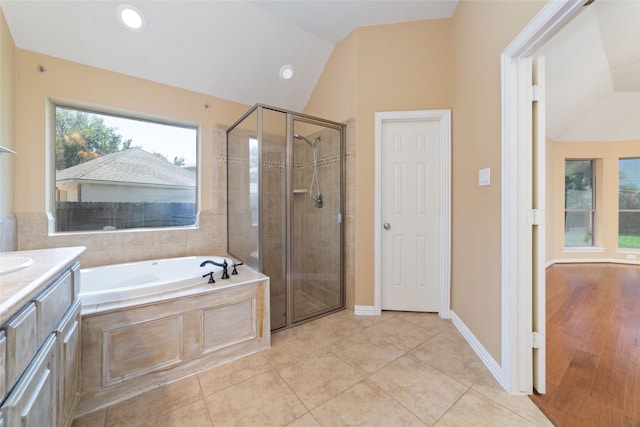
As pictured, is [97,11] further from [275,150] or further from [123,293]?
[123,293]

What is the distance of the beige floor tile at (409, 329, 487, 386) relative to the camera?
167 cm

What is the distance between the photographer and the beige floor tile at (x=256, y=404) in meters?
1.32

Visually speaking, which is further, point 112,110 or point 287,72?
point 287,72

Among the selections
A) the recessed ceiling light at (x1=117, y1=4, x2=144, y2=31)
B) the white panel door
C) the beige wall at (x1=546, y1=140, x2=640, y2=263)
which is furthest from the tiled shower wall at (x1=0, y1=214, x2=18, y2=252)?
the beige wall at (x1=546, y1=140, x2=640, y2=263)

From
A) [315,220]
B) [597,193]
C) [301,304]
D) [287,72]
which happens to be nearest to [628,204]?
[597,193]

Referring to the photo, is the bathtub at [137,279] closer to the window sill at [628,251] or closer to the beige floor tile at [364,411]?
the beige floor tile at [364,411]

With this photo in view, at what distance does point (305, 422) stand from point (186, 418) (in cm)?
64

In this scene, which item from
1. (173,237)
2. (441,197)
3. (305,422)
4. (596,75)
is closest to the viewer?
(305,422)

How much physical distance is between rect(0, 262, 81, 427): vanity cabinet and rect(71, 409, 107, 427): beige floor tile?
14 centimetres

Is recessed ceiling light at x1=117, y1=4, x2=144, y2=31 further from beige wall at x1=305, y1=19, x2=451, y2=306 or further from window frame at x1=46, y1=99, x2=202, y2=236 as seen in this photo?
beige wall at x1=305, y1=19, x2=451, y2=306

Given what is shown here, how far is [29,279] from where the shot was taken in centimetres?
88

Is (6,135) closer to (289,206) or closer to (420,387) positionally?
(289,206)

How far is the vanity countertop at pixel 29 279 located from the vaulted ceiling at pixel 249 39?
1.84 m

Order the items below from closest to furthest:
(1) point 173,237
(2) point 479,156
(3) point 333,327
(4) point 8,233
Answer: (4) point 8,233 < (2) point 479,156 < (3) point 333,327 < (1) point 173,237
